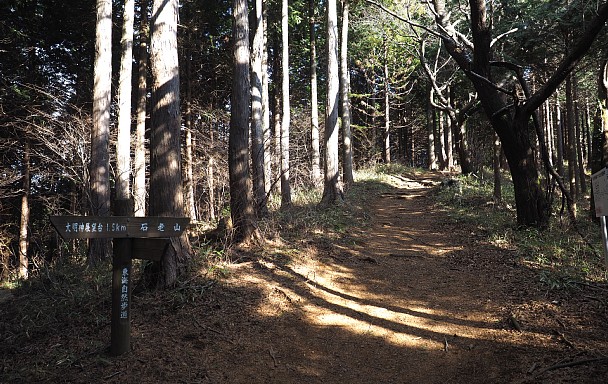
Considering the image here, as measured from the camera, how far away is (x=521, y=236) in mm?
7883

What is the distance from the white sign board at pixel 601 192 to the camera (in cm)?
381

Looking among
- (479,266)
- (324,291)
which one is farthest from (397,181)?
(324,291)

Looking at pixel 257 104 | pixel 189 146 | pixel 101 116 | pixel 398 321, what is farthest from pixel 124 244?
pixel 189 146

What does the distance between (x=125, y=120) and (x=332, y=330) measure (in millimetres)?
9133

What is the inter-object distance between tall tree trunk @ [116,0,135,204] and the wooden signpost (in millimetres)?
7231

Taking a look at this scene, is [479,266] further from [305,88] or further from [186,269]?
[305,88]

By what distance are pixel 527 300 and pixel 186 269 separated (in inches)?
189

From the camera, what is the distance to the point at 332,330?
488cm

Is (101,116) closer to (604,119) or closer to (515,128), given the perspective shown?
(515,128)

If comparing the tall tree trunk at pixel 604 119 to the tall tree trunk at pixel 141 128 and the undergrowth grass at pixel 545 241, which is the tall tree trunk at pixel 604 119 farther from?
the tall tree trunk at pixel 141 128

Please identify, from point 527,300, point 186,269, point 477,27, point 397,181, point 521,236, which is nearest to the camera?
point 527,300

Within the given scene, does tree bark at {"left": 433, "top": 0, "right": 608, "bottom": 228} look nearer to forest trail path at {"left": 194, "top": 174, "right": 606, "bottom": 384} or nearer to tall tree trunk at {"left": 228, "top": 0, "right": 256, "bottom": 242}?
forest trail path at {"left": 194, "top": 174, "right": 606, "bottom": 384}

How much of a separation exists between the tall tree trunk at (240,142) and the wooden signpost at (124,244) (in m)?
3.09

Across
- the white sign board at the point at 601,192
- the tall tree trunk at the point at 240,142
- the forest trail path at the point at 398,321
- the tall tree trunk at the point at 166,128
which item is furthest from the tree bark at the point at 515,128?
the tall tree trunk at the point at 166,128
